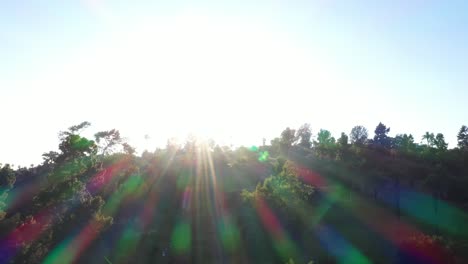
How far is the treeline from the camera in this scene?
44438 millimetres

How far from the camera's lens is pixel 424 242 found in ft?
119

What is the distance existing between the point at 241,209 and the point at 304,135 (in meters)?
102

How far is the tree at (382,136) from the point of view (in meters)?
128

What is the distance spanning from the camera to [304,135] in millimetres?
162250

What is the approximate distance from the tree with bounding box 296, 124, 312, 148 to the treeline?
55930 millimetres

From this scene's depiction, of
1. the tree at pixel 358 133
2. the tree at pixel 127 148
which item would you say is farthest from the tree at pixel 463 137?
the tree at pixel 127 148

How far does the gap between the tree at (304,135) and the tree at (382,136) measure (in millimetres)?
31323

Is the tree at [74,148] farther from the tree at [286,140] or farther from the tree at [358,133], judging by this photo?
the tree at [358,133]

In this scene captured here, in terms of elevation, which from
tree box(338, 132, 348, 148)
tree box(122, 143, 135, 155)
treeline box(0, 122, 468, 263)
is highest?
tree box(338, 132, 348, 148)

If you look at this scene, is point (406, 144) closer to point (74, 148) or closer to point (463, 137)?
point (463, 137)

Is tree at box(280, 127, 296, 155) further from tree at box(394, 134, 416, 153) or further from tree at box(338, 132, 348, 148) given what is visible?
tree at box(394, 134, 416, 153)

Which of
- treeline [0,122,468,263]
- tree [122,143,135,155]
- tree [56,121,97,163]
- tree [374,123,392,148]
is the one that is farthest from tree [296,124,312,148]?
tree [56,121,97,163]

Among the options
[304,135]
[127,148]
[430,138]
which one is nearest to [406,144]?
[430,138]

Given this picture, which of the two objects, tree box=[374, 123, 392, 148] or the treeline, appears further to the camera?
tree box=[374, 123, 392, 148]
